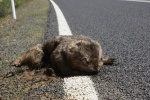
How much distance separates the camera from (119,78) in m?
2.96

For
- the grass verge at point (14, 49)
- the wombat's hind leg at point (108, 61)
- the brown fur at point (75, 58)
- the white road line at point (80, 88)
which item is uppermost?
the brown fur at point (75, 58)

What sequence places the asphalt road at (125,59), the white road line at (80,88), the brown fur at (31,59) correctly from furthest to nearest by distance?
the brown fur at (31,59), the asphalt road at (125,59), the white road line at (80,88)

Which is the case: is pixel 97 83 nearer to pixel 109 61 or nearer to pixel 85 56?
pixel 85 56

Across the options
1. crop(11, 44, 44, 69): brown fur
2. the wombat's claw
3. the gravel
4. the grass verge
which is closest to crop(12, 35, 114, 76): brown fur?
crop(11, 44, 44, 69): brown fur

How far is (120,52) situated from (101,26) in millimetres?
2531

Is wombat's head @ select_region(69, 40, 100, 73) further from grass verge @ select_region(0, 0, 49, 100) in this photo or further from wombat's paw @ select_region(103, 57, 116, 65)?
grass verge @ select_region(0, 0, 49, 100)

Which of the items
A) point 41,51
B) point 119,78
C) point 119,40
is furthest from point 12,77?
point 119,40

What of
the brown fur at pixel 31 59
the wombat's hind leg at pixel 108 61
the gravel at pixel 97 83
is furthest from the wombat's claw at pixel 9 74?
the wombat's hind leg at pixel 108 61

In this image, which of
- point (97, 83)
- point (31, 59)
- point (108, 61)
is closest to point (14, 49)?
point (31, 59)

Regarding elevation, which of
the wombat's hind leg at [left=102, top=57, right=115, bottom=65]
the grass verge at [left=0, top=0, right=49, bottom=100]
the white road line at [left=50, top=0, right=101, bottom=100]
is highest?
the white road line at [left=50, top=0, right=101, bottom=100]

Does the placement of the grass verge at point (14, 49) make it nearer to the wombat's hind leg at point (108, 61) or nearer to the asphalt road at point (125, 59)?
the asphalt road at point (125, 59)

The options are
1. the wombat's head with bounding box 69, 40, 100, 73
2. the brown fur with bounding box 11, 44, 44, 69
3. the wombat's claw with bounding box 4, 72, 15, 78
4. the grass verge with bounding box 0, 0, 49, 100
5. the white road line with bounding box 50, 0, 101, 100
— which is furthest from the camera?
the brown fur with bounding box 11, 44, 44, 69

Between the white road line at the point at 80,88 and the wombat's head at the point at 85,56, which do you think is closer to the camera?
the white road line at the point at 80,88

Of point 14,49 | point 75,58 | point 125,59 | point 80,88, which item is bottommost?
point 14,49
